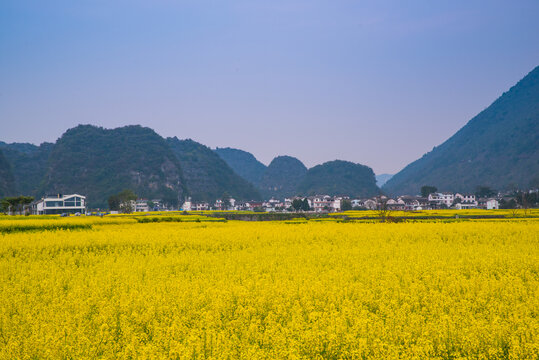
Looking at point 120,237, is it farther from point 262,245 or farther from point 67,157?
point 67,157

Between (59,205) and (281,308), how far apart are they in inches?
4712

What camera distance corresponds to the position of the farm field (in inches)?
269

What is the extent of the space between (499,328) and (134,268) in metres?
11.4

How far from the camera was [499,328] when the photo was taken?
282 inches

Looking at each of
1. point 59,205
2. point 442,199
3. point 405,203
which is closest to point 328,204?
point 405,203

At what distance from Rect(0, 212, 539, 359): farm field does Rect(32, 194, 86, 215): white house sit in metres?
107

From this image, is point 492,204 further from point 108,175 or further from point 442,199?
point 108,175

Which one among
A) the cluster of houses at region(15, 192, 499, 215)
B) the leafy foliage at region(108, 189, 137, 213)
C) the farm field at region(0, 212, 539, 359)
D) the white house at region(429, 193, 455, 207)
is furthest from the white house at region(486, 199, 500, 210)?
the farm field at region(0, 212, 539, 359)

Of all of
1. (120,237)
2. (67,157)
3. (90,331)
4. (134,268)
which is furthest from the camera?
Answer: (67,157)

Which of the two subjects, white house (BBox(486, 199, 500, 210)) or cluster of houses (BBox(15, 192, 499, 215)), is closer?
cluster of houses (BBox(15, 192, 499, 215))

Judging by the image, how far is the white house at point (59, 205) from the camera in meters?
112

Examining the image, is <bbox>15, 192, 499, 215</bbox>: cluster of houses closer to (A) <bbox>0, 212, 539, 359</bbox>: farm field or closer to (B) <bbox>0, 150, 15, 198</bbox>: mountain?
(B) <bbox>0, 150, 15, 198</bbox>: mountain

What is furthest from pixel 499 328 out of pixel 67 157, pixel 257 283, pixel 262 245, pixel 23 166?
pixel 23 166

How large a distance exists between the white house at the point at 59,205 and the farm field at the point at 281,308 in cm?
10697
